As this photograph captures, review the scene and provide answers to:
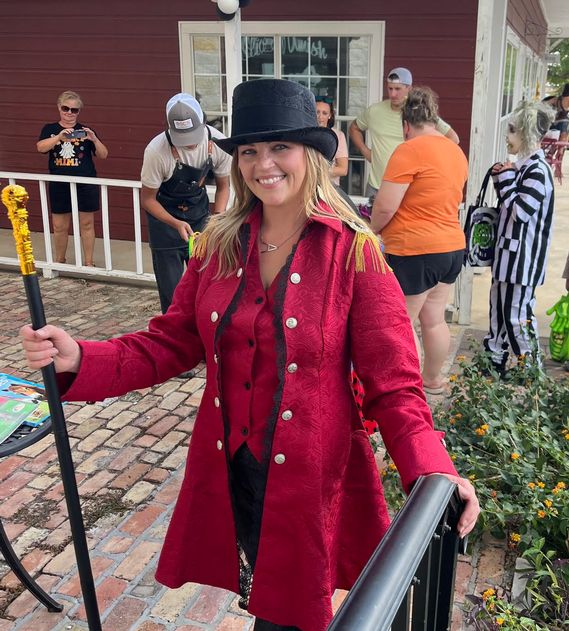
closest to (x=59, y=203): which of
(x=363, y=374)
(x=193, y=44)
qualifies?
(x=193, y=44)

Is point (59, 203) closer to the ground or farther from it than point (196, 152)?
closer to the ground

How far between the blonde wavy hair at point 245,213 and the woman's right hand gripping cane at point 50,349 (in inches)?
17.4

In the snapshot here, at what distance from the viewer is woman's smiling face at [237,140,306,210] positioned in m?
1.86

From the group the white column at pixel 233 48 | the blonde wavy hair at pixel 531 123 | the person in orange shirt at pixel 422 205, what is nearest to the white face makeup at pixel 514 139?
the blonde wavy hair at pixel 531 123

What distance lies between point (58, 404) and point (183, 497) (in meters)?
0.46

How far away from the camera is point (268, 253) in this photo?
6.49ft

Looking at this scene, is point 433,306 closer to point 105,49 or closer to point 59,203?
point 59,203

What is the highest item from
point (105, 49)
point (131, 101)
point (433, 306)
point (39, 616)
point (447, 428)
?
point (105, 49)

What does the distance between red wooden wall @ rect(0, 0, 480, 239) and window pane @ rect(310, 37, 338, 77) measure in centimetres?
27

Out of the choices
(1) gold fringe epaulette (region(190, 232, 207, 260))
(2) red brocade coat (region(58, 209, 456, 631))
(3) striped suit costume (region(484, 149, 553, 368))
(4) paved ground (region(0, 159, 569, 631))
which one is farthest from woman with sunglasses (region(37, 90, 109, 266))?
(2) red brocade coat (region(58, 209, 456, 631))

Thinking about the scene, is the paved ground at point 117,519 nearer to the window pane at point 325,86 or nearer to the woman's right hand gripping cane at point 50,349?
the woman's right hand gripping cane at point 50,349

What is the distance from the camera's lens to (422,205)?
14.3ft

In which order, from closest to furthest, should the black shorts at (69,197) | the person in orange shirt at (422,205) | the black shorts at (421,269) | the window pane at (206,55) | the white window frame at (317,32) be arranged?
the person in orange shirt at (422,205)
the black shorts at (421,269)
the black shorts at (69,197)
the white window frame at (317,32)
the window pane at (206,55)

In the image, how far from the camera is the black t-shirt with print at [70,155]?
7523mm
